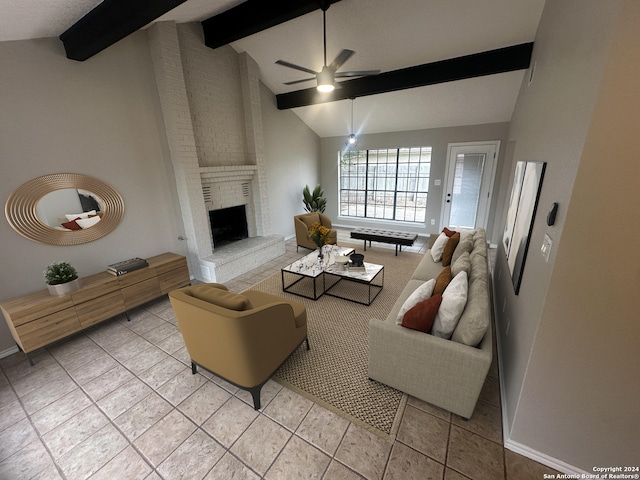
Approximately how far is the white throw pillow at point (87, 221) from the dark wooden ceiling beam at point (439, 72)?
3.94 metres

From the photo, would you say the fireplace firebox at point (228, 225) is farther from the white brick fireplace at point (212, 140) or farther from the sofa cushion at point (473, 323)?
the sofa cushion at point (473, 323)

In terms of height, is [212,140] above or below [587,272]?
above

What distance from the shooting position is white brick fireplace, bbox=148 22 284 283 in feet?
11.1

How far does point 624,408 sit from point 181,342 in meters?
3.27

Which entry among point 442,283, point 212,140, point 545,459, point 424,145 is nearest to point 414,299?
point 442,283

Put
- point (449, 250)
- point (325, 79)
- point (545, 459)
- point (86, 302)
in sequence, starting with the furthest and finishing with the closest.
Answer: point (449, 250) < point (325, 79) < point (86, 302) < point (545, 459)

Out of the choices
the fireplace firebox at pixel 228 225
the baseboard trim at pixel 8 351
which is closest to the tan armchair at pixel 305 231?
the fireplace firebox at pixel 228 225

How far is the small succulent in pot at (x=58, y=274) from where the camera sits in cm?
251

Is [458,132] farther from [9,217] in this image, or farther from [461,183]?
[9,217]

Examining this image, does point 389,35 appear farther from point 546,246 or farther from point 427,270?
point 546,246

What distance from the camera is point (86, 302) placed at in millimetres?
2654

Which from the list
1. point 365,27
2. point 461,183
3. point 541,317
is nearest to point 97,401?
point 541,317

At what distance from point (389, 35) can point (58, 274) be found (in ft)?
15.5

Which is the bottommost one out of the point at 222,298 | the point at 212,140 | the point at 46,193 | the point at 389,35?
the point at 222,298
